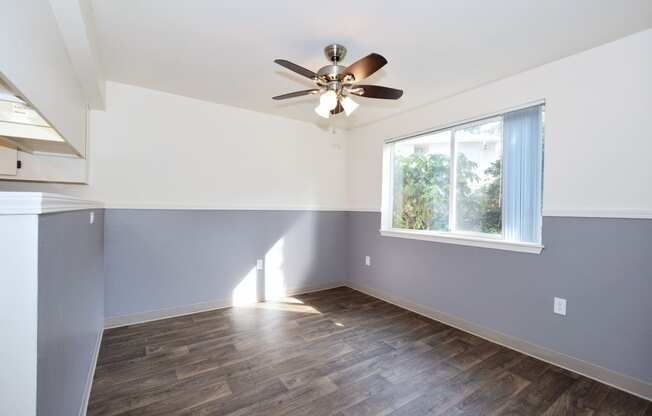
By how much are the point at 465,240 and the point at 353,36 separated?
2.06 m

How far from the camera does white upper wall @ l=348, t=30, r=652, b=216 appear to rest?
180cm

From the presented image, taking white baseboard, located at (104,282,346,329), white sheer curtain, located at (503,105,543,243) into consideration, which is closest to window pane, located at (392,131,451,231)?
white sheer curtain, located at (503,105,543,243)

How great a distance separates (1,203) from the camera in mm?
728

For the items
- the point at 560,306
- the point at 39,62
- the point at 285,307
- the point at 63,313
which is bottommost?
the point at 285,307

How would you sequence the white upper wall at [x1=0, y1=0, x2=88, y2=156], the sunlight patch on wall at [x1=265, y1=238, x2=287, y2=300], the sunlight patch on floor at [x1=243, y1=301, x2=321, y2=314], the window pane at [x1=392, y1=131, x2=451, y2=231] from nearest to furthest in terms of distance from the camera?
the white upper wall at [x1=0, y1=0, x2=88, y2=156] < the window pane at [x1=392, y1=131, x2=451, y2=231] < the sunlight patch on floor at [x1=243, y1=301, x2=321, y2=314] < the sunlight patch on wall at [x1=265, y1=238, x2=287, y2=300]

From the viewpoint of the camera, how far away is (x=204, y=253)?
311cm

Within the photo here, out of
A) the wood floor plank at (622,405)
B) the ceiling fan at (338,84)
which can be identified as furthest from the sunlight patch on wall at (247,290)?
the wood floor plank at (622,405)

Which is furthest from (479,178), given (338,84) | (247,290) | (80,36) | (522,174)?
(80,36)

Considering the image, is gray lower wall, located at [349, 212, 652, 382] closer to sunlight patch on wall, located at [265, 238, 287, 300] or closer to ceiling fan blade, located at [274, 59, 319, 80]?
sunlight patch on wall, located at [265, 238, 287, 300]

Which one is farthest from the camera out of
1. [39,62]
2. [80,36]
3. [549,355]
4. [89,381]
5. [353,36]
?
[549,355]

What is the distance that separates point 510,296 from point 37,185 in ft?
13.3

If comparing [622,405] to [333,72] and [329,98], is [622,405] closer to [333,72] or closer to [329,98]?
[329,98]

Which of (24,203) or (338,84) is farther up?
(338,84)

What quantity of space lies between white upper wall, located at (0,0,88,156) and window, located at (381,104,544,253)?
3067 millimetres
